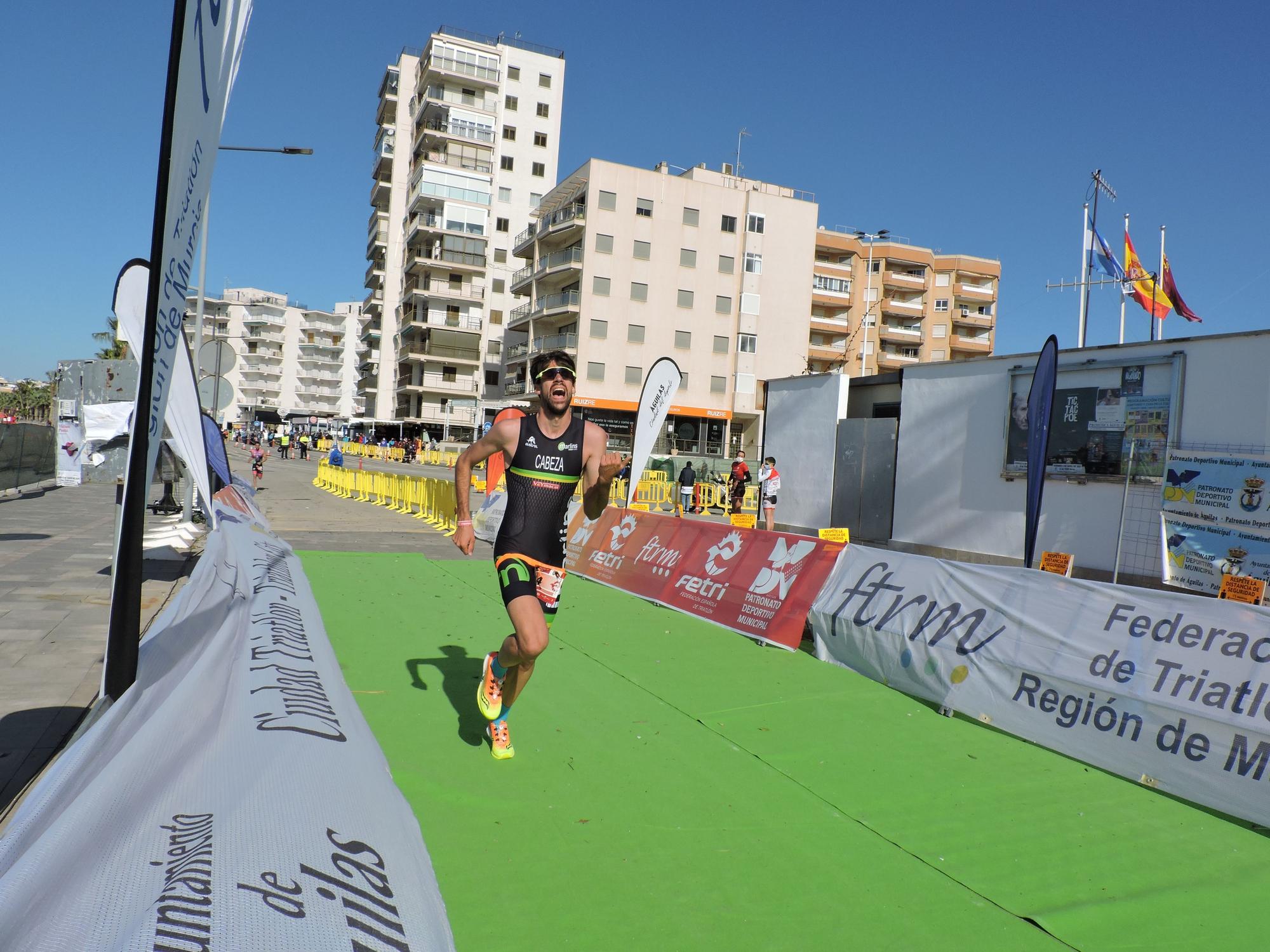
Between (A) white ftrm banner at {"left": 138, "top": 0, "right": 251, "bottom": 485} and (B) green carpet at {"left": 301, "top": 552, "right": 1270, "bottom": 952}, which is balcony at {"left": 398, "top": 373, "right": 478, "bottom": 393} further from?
(A) white ftrm banner at {"left": 138, "top": 0, "right": 251, "bottom": 485}

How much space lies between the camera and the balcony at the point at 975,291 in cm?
7462

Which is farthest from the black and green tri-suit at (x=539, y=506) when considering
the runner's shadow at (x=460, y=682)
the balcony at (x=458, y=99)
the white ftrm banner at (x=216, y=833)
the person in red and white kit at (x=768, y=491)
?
the balcony at (x=458, y=99)

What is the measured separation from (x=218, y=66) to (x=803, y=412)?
1723 cm

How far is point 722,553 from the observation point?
9141 mm

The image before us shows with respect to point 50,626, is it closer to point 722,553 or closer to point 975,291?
point 722,553

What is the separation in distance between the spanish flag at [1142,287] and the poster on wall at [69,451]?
101ft

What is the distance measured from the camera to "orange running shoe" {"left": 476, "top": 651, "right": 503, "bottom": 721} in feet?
15.2

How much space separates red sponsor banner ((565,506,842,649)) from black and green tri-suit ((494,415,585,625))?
2.90m

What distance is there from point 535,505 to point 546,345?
51.4m

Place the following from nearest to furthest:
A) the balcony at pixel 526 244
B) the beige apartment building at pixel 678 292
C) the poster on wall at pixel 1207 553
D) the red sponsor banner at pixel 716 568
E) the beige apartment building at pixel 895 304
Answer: the red sponsor banner at pixel 716 568, the poster on wall at pixel 1207 553, the beige apartment building at pixel 678 292, the balcony at pixel 526 244, the beige apartment building at pixel 895 304

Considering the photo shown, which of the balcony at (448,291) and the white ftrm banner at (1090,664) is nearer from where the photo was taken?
the white ftrm banner at (1090,664)

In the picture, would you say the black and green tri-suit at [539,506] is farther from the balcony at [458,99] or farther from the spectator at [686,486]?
the balcony at [458,99]

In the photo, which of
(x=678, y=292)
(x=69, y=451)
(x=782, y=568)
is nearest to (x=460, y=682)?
(x=782, y=568)

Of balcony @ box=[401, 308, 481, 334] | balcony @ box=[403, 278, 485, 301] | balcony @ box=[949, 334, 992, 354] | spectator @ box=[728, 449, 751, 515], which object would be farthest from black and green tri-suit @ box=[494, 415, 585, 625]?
balcony @ box=[949, 334, 992, 354]
